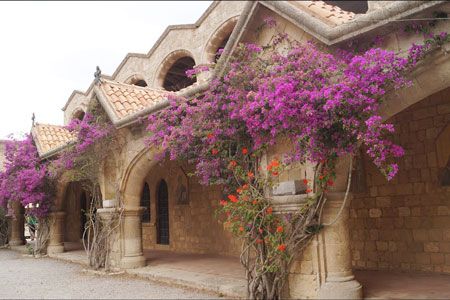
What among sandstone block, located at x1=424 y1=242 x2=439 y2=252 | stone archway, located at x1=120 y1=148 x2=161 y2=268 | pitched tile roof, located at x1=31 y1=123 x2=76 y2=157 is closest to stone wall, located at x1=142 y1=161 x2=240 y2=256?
stone archway, located at x1=120 y1=148 x2=161 y2=268

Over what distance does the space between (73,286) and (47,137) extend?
6778 millimetres

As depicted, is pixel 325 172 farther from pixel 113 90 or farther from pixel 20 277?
pixel 20 277

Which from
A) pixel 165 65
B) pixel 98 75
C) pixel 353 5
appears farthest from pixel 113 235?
pixel 353 5

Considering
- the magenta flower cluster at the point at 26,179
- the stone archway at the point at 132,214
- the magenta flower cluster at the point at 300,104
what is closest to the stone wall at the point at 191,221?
the stone archway at the point at 132,214

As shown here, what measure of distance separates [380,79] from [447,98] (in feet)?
9.41

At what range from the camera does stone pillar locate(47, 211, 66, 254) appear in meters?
12.0

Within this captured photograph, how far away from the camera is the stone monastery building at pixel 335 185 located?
4.39 m

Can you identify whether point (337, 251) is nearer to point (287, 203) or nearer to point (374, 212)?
point (287, 203)

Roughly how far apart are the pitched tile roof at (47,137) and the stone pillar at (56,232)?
189 cm

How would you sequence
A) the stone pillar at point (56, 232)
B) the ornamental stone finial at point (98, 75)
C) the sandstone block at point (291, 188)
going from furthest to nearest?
1. the stone pillar at point (56, 232)
2. the ornamental stone finial at point (98, 75)
3. the sandstone block at point (291, 188)

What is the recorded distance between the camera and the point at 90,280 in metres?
7.57

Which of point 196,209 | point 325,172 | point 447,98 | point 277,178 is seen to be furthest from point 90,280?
point 447,98

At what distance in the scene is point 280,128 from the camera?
466 centimetres

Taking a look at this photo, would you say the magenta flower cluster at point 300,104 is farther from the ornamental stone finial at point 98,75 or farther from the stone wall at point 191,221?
the stone wall at point 191,221
